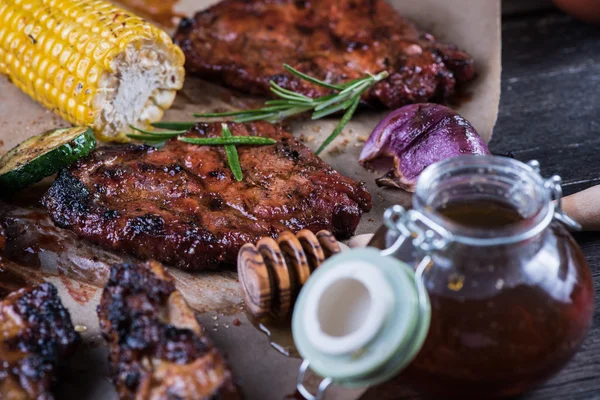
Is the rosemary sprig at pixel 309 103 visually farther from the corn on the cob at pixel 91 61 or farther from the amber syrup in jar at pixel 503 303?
the amber syrup in jar at pixel 503 303

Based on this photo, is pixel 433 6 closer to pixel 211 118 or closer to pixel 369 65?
pixel 369 65

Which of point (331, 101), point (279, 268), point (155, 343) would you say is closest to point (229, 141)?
point (331, 101)

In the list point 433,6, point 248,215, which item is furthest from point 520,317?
point 433,6

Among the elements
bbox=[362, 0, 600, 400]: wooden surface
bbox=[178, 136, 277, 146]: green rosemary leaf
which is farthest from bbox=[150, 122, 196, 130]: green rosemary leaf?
bbox=[362, 0, 600, 400]: wooden surface

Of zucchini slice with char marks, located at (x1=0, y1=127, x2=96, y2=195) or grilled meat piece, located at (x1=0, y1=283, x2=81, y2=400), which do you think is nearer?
grilled meat piece, located at (x1=0, y1=283, x2=81, y2=400)

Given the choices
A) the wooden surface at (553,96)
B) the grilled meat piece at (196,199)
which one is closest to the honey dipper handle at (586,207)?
the wooden surface at (553,96)

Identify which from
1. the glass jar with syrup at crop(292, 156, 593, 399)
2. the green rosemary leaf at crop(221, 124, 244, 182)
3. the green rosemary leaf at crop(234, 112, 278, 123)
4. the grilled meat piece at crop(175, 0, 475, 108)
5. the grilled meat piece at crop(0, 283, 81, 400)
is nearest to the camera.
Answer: the glass jar with syrup at crop(292, 156, 593, 399)

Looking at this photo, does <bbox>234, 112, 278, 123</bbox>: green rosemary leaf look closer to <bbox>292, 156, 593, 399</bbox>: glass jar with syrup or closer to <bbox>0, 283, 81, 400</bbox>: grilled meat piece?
<bbox>0, 283, 81, 400</bbox>: grilled meat piece
